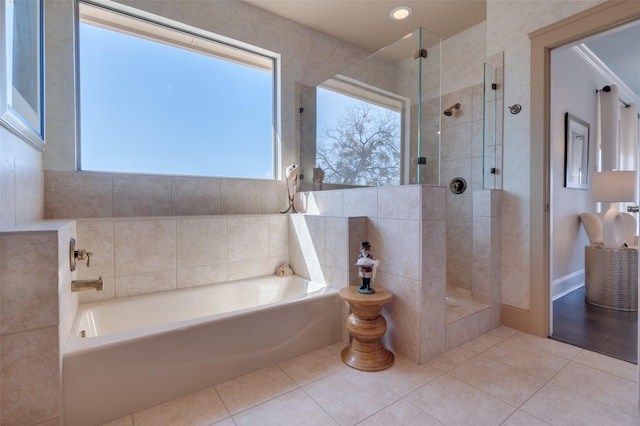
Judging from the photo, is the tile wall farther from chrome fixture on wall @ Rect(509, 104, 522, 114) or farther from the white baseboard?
the white baseboard

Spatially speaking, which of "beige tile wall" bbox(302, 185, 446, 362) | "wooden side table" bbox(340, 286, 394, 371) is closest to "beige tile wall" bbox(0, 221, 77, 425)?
"wooden side table" bbox(340, 286, 394, 371)

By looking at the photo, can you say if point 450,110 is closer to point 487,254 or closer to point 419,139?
point 419,139

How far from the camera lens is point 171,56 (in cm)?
237

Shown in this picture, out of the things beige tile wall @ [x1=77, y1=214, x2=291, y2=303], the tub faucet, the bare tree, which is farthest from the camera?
the bare tree

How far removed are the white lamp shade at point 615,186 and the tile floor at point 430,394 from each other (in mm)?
1722

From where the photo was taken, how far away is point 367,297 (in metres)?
1.72

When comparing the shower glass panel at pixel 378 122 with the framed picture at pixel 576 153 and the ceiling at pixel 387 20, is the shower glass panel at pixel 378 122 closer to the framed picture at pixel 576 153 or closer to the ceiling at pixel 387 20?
the ceiling at pixel 387 20

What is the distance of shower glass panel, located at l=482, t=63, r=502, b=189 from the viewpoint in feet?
7.61

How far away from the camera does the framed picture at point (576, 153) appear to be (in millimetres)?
3039

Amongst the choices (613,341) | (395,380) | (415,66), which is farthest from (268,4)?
(613,341)

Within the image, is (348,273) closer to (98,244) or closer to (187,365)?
(187,365)

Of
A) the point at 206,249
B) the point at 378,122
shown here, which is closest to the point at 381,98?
the point at 378,122

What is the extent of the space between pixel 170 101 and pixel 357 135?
155 centimetres

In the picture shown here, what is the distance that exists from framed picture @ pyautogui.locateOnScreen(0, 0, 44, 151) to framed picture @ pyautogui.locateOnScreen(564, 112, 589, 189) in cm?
420
